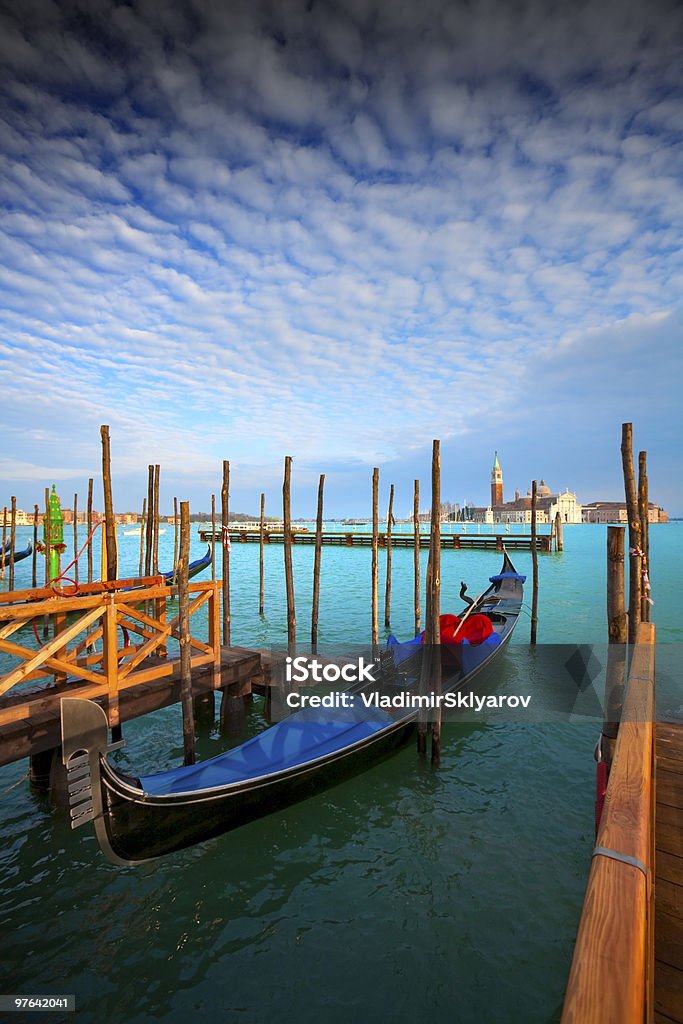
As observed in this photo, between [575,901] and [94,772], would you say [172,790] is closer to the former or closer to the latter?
[94,772]

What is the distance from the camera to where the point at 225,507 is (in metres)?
9.95

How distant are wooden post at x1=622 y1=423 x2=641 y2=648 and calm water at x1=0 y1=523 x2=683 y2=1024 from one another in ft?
6.38

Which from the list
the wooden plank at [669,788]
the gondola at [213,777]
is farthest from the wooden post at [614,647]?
the gondola at [213,777]

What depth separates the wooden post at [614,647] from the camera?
370 centimetres

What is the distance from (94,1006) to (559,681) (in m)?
8.72

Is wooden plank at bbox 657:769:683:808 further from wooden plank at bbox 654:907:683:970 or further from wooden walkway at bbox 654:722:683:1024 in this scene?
wooden plank at bbox 654:907:683:970

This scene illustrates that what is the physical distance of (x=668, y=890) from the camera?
91.6 inches

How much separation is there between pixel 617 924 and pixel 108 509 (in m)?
8.58

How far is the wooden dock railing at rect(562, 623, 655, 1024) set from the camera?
1022mm

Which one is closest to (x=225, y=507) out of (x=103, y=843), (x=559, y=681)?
(x=103, y=843)

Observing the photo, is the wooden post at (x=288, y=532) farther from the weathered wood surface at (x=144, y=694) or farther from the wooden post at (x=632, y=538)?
the wooden post at (x=632, y=538)

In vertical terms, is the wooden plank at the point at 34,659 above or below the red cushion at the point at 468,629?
above

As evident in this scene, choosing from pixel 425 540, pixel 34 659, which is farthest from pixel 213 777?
pixel 425 540

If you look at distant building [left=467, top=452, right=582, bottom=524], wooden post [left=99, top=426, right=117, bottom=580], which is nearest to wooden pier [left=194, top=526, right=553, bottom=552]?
wooden post [left=99, top=426, right=117, bottom=580]
